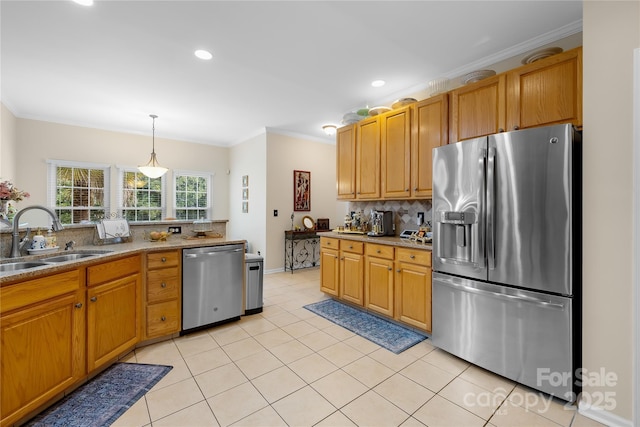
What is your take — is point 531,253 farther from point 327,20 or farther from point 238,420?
point 327,20

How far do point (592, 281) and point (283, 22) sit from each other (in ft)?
Answer: 9.42

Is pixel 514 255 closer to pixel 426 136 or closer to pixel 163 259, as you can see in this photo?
pixel 426 136

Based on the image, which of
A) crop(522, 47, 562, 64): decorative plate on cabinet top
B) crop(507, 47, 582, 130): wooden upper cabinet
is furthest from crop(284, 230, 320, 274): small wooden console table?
crop(522, 47, 562, 64): decorative plate on cabinet top

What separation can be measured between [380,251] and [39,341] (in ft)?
9.12

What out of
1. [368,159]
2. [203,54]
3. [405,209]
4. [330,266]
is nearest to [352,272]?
[330,266]

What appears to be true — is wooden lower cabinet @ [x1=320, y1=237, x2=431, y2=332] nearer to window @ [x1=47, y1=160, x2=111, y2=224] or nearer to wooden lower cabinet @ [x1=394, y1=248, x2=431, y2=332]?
wooden lower cabinet @ [x1=394, y1=248, x2=431, y2=332]

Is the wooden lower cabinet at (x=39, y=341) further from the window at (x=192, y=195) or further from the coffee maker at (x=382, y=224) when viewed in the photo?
the window at (x=192, y=195)

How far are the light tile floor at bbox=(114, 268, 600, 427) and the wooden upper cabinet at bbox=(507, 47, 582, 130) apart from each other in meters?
2.06

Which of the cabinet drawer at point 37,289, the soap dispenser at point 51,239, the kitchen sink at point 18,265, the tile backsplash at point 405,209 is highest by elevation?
the tile backsplash at point 405,209

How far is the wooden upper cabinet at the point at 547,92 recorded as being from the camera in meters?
2.07

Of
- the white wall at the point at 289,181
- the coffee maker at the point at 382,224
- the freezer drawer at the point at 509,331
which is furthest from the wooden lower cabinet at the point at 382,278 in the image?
the white wall at the point at 289,181

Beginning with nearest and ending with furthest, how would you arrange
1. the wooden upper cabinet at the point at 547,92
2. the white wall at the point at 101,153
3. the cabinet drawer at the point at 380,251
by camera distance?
the wooden upper cabinet at the point at 547,92 → the cabinet drawer at the point at 380,251 → the white wall at the point at 101,153

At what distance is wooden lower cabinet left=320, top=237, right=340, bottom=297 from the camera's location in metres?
3.69

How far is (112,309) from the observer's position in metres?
2.20
